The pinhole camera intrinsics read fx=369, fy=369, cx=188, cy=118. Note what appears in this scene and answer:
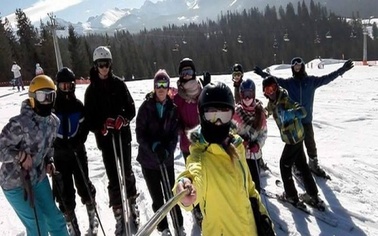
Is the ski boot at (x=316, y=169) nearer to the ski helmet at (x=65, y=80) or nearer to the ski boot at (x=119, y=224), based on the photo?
the ski boot at (x=119, y=224)

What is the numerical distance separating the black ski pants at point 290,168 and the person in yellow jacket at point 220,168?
9.15 feet

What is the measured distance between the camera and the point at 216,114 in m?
2.37

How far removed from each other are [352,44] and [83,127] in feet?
411

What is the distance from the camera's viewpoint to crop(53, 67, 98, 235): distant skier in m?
4.28

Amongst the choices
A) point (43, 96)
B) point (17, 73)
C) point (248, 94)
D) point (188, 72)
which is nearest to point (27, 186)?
point (43, 96)

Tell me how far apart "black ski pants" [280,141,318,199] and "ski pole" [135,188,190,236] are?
346cm

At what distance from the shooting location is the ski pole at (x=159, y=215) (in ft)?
4.76

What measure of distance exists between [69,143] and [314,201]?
3.44 m

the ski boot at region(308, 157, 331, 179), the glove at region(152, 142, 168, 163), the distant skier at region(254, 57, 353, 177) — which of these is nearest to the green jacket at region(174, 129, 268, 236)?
the glove at region(152, 142, 168, 163)

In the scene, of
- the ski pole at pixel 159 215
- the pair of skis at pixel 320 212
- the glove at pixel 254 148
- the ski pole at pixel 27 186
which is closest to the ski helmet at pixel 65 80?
the ski pole at pixel 27 186

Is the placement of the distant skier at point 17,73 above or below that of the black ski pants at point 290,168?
above

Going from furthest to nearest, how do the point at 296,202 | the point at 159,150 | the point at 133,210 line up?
1. the point at 296,202
2. the point at 133,210
3. the point at 159,150

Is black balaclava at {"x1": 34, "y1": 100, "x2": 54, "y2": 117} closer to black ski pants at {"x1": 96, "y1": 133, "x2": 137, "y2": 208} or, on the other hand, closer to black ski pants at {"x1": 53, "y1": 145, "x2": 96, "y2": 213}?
black ski pants at {"x1": 53, "y1": 145, "x2": 96, "y2": 213}

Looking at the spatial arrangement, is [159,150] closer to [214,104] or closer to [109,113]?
[109,113]
